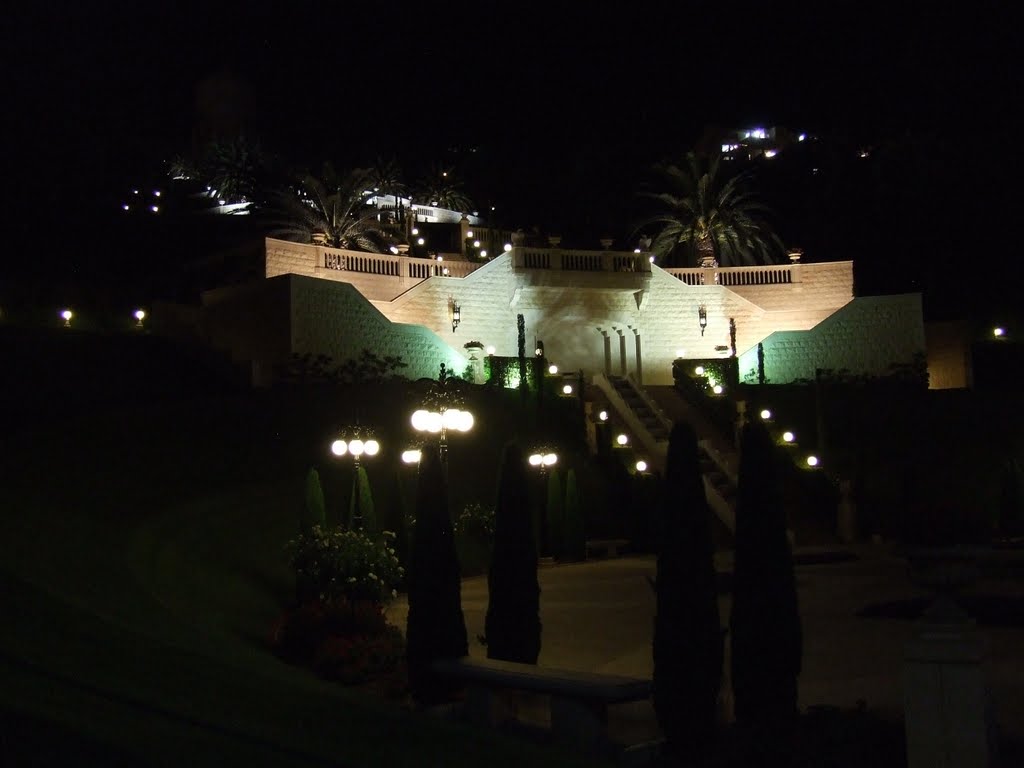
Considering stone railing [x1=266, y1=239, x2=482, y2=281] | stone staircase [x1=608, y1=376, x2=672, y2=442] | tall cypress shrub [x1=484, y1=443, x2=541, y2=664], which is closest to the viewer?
tall cypress shrub [x1=484, y1=443, x2=541, y2=664]

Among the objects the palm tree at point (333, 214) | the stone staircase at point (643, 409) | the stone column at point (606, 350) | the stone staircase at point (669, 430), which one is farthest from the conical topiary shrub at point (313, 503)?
the stone column at point (606, 350)

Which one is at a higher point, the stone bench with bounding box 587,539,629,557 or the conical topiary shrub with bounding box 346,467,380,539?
the conical topiary shrub with bounding box 346,467,380,539

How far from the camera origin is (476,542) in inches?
1001

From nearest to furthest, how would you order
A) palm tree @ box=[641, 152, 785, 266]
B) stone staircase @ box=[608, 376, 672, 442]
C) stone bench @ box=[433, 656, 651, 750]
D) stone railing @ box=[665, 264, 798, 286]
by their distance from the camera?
stone bench @ box=[433, 656, 651, 750]
stone staircase @ box=[608, 376, 672, 442]
stone railing @ box=[665, 264, 798, 286]
palm tree @ box=[641, 152, 785, 266]

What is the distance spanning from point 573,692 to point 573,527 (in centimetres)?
1601

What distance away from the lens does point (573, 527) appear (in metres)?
25.5

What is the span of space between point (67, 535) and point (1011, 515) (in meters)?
21.9

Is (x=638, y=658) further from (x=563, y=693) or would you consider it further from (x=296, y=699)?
(x=296, y=699)

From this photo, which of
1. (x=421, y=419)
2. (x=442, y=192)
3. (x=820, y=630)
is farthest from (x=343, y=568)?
(x=442, y=192)

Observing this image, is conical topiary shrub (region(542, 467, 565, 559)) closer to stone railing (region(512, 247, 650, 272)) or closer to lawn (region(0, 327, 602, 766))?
lawn (region(0, 327, 602, 766))

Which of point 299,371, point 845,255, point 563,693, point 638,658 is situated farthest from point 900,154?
point 563,693

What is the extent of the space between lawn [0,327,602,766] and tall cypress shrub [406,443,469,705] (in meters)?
0.65

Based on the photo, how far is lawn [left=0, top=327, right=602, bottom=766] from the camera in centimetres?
741

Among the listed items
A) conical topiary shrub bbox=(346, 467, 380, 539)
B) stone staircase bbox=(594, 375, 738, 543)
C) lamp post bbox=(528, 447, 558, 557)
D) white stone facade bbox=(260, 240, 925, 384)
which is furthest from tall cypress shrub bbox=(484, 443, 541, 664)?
white stone facade bbox=(260, 240, 925, 384)
